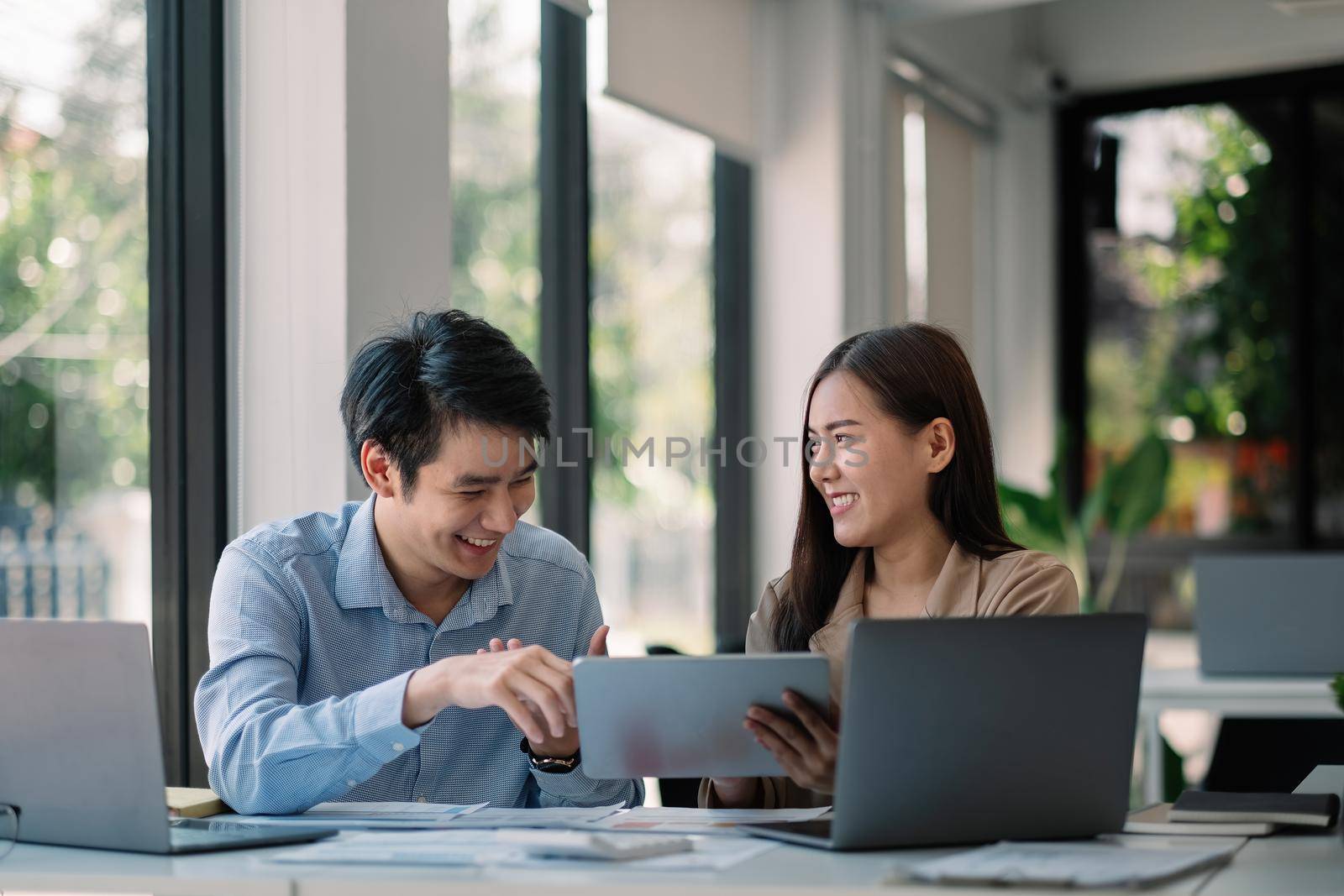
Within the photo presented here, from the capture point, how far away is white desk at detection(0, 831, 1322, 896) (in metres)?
1.31

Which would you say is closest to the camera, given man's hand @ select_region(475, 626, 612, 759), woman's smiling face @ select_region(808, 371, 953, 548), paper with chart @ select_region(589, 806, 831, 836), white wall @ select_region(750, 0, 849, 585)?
paper with chart @ select_region(589, 806, 831, 836)

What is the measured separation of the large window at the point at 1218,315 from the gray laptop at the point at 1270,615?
1964mm

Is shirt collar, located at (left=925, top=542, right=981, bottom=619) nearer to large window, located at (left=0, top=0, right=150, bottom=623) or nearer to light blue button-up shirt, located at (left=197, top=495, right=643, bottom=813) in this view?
light blue button-up shirt, located at (left=197, top=495, right=643, bottom=813)

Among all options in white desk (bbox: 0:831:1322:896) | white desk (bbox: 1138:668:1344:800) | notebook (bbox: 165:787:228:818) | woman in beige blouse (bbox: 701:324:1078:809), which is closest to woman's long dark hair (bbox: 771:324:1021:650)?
woman in beige blouse (bbox: 701:324:1078:809)

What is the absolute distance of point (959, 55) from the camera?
5.38 m

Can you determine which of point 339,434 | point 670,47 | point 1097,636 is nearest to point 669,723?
point 1097,636

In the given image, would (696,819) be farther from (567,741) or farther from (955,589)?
(955,589)

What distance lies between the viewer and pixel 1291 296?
5.66 meters

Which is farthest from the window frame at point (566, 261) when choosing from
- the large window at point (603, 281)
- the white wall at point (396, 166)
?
the white wall at point (396, 166)

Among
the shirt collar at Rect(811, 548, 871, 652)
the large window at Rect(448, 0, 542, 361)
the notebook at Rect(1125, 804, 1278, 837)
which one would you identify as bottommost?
the notebook at Rect(1125, 804, 1278, 837)

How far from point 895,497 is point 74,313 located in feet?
4.52

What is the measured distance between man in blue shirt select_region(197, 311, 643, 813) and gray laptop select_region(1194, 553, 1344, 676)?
6.38 ft

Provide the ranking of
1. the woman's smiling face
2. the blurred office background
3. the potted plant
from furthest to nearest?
1. the potted plant
2. the blurred office background
3. the woman's smiling face

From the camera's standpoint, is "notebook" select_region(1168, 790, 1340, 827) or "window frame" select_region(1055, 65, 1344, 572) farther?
"window frame" select_region(1055, 65, 1344, 572)
